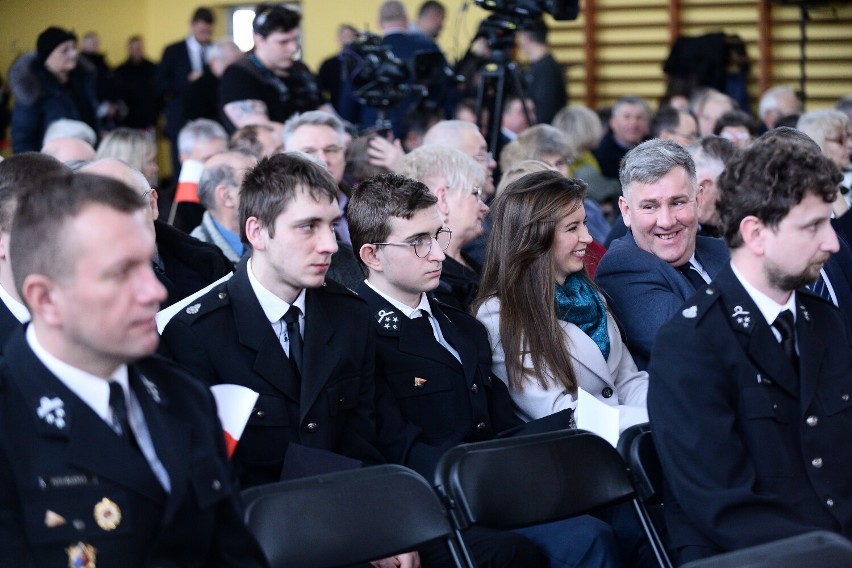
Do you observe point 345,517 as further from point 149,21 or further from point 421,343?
point 149,21

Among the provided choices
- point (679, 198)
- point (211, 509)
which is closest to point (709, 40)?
point (679, 198)

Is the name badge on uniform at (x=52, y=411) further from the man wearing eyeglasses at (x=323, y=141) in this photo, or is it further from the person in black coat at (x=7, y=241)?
the man wearing eyeglasses at (x=323, y=141)

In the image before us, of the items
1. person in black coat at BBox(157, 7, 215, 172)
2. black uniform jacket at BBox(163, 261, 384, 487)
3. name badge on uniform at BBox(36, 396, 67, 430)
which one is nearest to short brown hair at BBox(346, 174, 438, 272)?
black uniform jacket at BBox(163, 261, 384, 487)

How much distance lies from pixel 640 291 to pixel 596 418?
65 cm

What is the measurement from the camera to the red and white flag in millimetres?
2232

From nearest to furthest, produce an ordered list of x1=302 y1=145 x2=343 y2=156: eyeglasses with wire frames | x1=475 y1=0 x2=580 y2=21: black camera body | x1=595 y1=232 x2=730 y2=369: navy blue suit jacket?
x1=595 y1=232 x2=730 y2=369: navy blue suit jacket → x1=302 y1=145 x2=343 y2=156: eyeglasses with wire frames → x1=475 y1=0 x2=580 y2=21: black camera body

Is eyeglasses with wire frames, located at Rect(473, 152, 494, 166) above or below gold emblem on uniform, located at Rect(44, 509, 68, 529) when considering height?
above

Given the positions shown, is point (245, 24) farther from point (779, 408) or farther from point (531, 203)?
point (779, 408)

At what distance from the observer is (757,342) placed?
90.3 inches

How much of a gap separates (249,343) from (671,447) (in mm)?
958

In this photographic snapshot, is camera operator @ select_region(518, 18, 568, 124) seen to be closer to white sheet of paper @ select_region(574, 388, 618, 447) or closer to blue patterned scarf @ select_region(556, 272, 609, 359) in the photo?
blue patterned scarf @ select_region(556, 272, 609, 359)

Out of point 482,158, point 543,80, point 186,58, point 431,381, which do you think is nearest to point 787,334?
point 431,381

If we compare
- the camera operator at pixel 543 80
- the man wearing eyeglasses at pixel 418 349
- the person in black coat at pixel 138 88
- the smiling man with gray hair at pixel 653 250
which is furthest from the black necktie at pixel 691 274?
the person in black coat at pixel 138 88

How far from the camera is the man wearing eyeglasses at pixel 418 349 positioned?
9.25 feet
